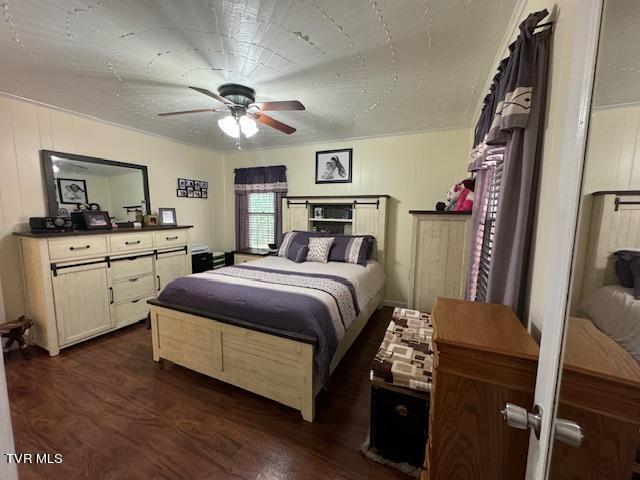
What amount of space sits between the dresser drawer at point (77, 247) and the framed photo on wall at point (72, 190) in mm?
602

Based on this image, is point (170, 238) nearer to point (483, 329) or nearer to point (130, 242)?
point (130, 242)

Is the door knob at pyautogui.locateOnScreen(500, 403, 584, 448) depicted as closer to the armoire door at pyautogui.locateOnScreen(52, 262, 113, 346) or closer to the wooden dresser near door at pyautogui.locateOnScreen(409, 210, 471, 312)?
the wooden dresser near door at pyautogui.locateOnScreen(409, 210, 471, 312)

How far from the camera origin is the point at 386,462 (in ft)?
4.92

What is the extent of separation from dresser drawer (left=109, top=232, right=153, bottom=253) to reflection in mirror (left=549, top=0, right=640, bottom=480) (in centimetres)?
369

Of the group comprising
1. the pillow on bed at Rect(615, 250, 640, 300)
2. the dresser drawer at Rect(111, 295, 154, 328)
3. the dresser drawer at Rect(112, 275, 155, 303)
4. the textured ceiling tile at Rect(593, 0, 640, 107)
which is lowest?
the dresser drawer at Rect(111, 295, 154, 328)

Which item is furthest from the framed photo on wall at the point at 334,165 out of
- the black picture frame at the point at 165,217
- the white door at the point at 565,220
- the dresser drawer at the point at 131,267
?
the white door at the point at 565,220

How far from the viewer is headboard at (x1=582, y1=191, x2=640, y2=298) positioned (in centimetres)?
49

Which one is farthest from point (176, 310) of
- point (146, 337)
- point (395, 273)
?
point (395, 273)

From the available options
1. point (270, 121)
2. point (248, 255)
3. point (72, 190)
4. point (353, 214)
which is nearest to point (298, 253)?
point (353, 214)

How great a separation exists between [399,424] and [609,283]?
1318mm

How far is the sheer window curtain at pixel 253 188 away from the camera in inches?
171

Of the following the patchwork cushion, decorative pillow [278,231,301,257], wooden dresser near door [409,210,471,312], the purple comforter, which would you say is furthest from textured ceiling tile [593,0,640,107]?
decorative pillow [278,231,301,257]

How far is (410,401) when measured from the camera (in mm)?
1400

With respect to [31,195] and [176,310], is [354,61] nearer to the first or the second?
[176,310]
